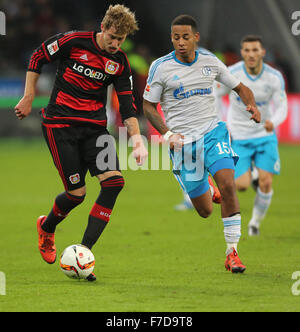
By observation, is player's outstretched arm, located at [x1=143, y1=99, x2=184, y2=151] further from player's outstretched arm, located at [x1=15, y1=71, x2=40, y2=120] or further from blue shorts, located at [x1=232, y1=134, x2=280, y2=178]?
blue shorts, located at [x1=232, y1=134, x2=280, y2=178]

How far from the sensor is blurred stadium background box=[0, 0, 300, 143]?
77.3ft

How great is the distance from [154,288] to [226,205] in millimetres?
1296

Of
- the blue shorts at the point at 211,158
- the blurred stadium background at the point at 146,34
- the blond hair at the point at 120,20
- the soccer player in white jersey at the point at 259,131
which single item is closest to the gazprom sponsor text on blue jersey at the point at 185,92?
the blue shorts at the point at 211,158

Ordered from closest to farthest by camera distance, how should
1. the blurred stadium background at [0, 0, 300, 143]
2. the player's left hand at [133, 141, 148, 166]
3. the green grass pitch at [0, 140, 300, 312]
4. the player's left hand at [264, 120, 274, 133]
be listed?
the green grass pitch at [0, 140, 300, 312], the player's left hand at [133, 141, 148, 166], the player's left hand at [264, 120, 274, 133], the blurred stadium background at [0, 0, 300, 143]

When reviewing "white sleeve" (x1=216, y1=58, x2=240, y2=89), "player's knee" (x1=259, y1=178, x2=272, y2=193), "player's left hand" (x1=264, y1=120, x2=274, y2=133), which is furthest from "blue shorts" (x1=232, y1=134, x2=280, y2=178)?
"white sleeve" (x1=216, y1=58, x2=240, y2=89)

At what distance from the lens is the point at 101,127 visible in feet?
24.4

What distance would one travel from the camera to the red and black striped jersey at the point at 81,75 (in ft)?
23.9

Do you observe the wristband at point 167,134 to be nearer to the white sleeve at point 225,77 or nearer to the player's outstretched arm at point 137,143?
the player's outstretched arm at point 137,143

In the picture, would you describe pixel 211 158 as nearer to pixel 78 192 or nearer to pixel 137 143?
pixel 137 143

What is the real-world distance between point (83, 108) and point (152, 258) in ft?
6.49

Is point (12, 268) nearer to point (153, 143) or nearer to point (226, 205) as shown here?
point (226, 205)

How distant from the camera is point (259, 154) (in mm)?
10211

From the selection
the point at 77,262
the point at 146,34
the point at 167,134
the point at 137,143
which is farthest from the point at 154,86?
the point at 146,34

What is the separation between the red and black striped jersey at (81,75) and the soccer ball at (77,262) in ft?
4.09
